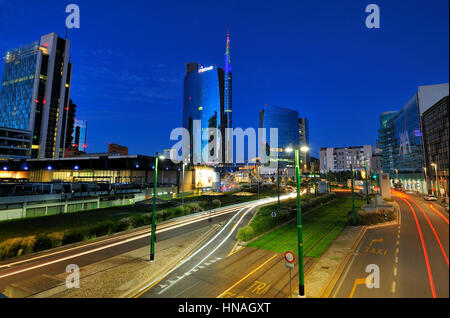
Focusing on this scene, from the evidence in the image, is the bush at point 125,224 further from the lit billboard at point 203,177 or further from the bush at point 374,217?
the lit billboard at point 203,177

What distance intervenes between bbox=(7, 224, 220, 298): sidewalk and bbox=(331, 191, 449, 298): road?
11.0 metres

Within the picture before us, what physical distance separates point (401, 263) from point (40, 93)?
183 meters

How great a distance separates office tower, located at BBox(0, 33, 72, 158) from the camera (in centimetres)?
13538

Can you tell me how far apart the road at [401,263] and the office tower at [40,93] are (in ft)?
552

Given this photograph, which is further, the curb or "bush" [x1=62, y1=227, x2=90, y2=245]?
"bush" [x1=62, y1=227, x2=90, y2=245]

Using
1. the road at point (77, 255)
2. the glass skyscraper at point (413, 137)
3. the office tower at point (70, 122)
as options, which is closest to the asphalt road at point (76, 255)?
the road at point (77, 255)

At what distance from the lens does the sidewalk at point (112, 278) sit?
1185 cm

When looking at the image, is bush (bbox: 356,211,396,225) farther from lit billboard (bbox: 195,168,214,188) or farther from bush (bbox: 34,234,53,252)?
lit billboard (bbox: 195,168,214,188)

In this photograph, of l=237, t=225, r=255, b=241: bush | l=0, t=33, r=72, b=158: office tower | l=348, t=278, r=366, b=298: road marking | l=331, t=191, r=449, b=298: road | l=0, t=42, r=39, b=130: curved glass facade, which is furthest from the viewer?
l=0, t=42, r=39, b=130: curved glass facade

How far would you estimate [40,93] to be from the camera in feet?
453

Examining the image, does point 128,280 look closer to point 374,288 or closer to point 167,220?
point 374,288

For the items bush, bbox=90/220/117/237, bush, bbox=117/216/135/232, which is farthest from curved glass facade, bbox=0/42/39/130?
bush, bbox=90/220/117/237
